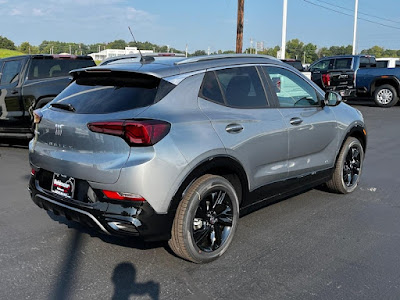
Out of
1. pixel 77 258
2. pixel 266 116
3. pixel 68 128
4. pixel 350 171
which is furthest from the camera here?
pixel 350 171

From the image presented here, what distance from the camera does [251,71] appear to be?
430 centimetres

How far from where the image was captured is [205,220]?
12.1ft

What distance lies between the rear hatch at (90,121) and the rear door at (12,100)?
5023 mm

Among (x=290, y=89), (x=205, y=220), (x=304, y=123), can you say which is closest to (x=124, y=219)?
(x=205, y=220)

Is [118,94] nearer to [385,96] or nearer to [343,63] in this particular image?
[385,96]

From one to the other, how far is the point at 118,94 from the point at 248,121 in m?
1.21

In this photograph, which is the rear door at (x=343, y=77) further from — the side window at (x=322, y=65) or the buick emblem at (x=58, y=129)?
the buick emblem at (x=58, y=129)

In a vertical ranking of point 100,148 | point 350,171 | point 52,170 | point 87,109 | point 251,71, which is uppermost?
point 251,71

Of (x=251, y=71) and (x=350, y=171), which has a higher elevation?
(x=251, y=71)

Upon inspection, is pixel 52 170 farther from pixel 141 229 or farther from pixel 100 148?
pixel 141 229

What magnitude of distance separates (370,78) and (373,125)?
4.95 metres

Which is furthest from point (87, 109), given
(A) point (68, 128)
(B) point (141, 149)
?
(B) point (141, 149)

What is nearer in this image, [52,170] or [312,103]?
[52,170]

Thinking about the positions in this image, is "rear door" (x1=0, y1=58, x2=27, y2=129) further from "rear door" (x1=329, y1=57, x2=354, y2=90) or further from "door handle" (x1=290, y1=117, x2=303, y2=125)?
"rear door" (x1=329, y1=57, x2=354, y2=90)
